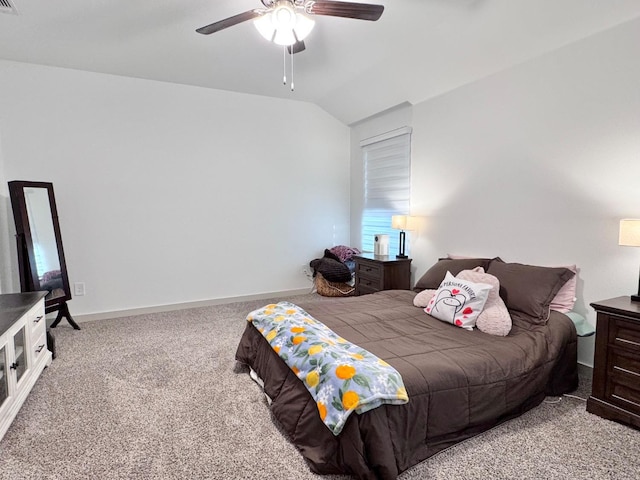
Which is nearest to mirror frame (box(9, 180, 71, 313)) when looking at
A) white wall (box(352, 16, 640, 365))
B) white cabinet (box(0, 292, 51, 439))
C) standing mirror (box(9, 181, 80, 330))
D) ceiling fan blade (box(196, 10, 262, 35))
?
standing mirror (box(9, 181, 80, 330))

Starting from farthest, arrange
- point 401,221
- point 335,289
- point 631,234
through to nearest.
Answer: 1. point 335,289
2. point 401,221
3. point 631,234

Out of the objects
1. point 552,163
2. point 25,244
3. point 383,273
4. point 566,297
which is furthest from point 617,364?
point 25,244

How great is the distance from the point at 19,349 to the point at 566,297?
143 inches

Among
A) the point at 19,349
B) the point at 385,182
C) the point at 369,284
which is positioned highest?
the point at 385,182

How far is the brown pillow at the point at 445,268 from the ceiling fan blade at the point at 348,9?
1997 mm

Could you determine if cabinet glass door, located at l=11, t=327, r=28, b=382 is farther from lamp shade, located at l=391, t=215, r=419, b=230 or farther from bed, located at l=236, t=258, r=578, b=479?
lamp shade, located at l=391, t=215, r=419, b=230

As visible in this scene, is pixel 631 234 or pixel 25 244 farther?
pixel 25 244

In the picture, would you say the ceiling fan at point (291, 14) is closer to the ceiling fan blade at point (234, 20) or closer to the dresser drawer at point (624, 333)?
the ceiling fan blade at point (234, 20)

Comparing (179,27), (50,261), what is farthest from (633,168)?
(50,261)

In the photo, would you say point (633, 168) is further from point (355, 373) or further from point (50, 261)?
point (50, 261)

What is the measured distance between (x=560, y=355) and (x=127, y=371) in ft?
9.70

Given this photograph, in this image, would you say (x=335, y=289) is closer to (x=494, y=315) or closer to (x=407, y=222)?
(x=407, y=222)

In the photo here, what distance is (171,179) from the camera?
422cm

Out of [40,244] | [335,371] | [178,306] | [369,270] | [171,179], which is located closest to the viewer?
[335,371]
